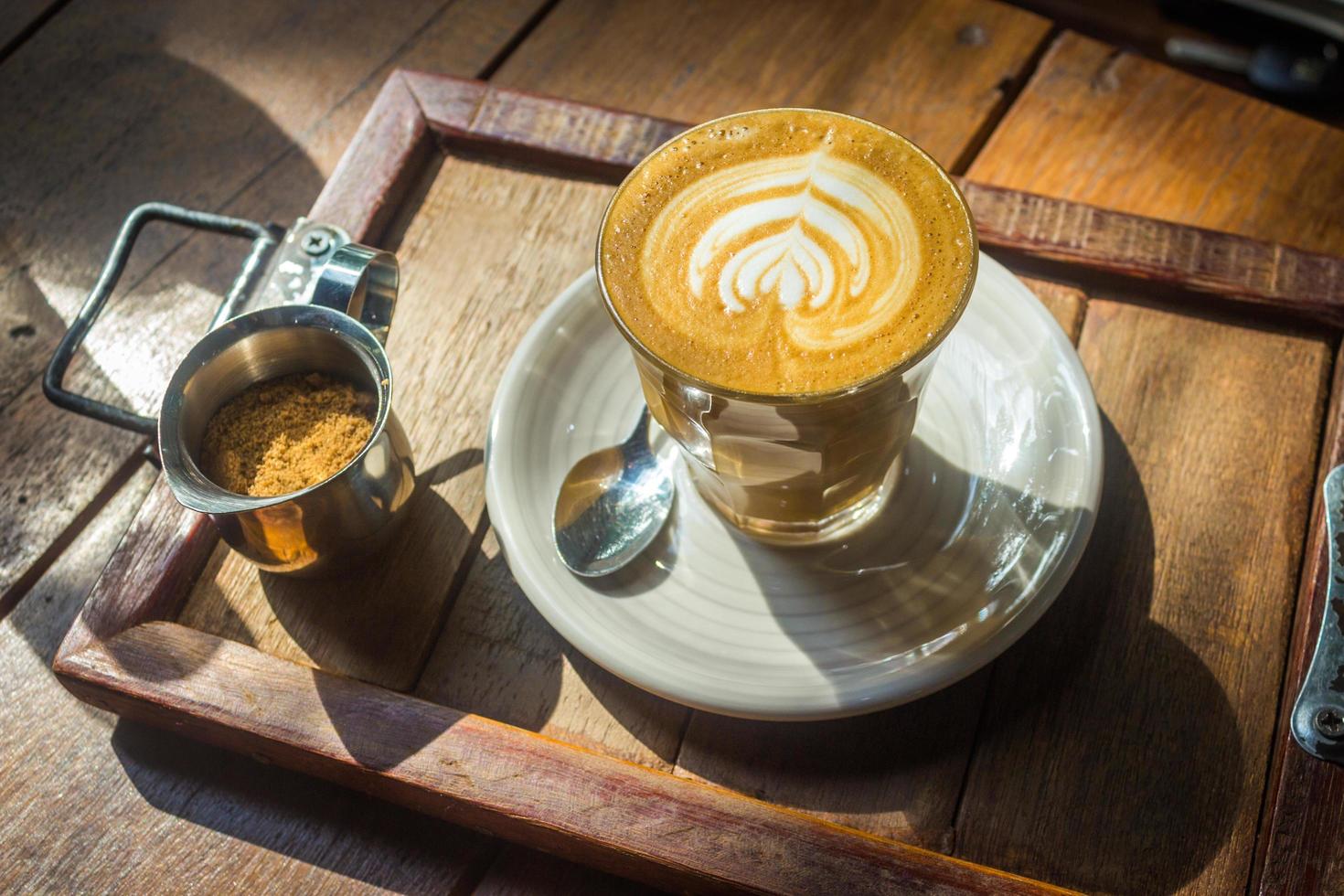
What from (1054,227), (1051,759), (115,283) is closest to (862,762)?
(1051,759)

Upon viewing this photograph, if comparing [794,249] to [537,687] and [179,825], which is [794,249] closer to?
[537,687]

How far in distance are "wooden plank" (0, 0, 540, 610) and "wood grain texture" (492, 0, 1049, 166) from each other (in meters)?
0.09

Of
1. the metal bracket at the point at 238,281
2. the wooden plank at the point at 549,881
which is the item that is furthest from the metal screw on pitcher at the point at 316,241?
the wooden plank at the point at 549,881

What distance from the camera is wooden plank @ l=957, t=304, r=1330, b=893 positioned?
0.69m

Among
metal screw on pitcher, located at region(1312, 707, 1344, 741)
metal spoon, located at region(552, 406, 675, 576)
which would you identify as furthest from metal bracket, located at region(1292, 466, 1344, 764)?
metal spoon, located at region(552, 406, 675, 576)

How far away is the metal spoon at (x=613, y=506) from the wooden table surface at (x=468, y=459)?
8 cm

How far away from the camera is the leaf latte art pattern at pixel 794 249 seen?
2.14 feet

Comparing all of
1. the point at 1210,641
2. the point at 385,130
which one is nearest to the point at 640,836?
the point at 1210,641

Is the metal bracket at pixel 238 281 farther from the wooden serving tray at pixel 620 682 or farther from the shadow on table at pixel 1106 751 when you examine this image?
the shadow on table at pixel 1106 751

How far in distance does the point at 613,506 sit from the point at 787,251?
0.75 feet

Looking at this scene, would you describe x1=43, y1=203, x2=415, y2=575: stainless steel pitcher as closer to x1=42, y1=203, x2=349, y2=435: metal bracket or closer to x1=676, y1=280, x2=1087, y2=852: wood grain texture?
x1=42, y1=203, x2=349, y2=435: metal bracket

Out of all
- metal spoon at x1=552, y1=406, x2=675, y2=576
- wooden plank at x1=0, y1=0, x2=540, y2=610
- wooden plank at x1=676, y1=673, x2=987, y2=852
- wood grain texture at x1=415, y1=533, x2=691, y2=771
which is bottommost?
wooden plank at x1=676, y1=673, x2=987, y2=852

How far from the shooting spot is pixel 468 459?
2.79 ft

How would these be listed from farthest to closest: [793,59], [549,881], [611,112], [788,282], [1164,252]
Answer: [793,59], [611,112], [1164,252], [549,881], [788,282]
